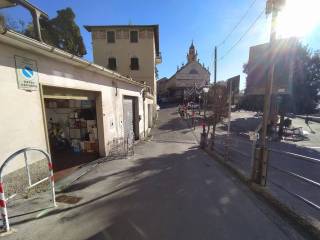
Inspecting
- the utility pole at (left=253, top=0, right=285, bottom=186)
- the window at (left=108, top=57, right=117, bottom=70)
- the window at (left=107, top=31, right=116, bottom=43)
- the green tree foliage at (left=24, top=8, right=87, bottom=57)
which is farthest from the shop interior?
the green tree foliage at (left=24, top=8, right=87, bottom=57)

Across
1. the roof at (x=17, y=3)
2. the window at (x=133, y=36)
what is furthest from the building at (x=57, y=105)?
the window at (x=133, y=36)

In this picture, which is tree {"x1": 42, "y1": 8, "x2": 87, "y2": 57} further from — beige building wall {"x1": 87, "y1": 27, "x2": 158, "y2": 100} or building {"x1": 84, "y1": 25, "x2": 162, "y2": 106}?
beige building wall {"x1": 87, "y1": 27, "x2": 158, "y2": 100}

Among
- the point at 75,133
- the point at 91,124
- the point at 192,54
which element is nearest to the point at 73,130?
the point at 75,133

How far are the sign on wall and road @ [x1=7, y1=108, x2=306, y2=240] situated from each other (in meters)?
2.52

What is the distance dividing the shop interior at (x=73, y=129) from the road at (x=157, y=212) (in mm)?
2470

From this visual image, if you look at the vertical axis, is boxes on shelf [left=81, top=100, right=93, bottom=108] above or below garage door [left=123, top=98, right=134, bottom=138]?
above

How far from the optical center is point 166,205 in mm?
3912

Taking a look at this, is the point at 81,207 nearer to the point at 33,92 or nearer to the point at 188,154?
the point at 33,92

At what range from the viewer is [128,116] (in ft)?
35.1

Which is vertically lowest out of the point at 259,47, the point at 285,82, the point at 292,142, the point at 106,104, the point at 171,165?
the point at 292,142

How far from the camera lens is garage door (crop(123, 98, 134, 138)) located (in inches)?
394

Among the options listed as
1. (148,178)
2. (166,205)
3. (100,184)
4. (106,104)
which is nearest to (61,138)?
(106,104)

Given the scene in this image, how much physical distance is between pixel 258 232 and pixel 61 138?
8546 mm

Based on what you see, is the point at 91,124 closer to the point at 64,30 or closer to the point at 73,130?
the point at 73,130
